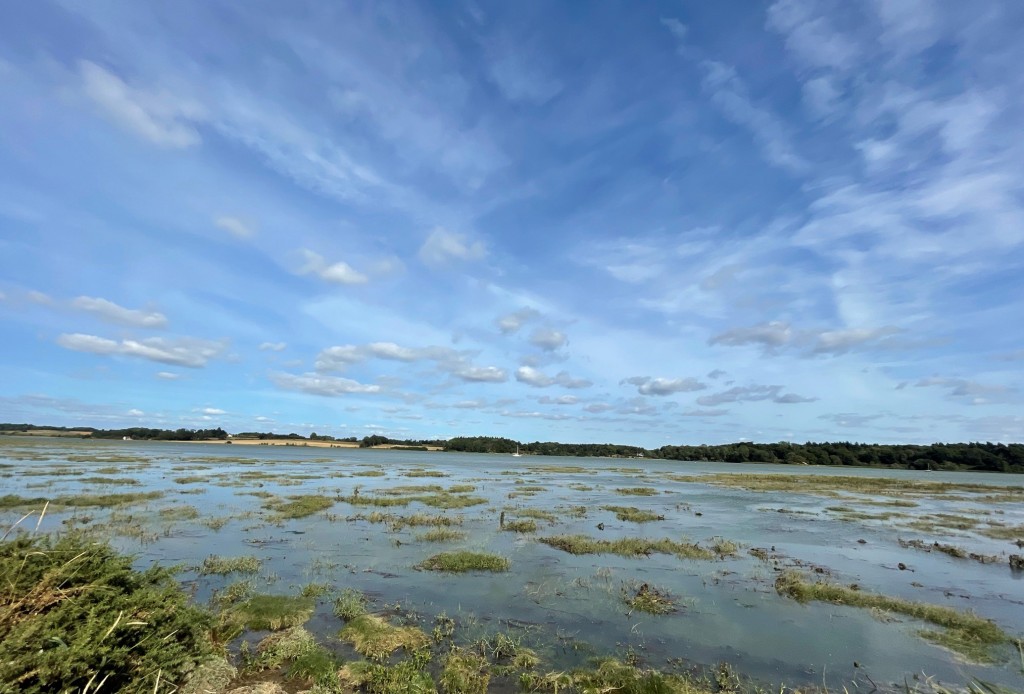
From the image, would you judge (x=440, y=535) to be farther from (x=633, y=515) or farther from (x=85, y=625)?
(x=85, y=625)

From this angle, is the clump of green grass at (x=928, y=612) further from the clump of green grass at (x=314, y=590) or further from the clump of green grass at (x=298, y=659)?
the clump of green grass at (x=314, y=590)

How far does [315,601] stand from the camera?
13.9 metres

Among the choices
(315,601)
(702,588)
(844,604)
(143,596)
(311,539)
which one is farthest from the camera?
(311,539)

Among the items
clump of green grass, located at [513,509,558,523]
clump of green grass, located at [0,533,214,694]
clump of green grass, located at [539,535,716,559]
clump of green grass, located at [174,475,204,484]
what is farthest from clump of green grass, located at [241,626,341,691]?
clump of green grass, located at [174,475,204,484]

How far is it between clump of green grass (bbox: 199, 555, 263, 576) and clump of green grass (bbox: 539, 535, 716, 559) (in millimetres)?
11770

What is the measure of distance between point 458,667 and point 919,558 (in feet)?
75.6

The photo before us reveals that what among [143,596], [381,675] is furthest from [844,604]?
[143,596]

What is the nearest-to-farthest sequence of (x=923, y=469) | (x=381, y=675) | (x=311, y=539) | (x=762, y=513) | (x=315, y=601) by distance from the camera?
(x=381, y=675) → (x=315, y=601) → (x=311, y=539) → (x=762, y=513) → (x=923, y=469)

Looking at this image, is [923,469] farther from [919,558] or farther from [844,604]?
[844,604]

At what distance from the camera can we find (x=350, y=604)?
13508 millimetres

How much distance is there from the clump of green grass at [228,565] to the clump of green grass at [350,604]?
4.18m

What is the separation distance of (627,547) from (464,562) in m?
7.68

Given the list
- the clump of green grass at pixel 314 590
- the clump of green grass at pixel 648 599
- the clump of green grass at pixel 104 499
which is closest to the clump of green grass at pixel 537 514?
the clump of green grass at pixel 648 599

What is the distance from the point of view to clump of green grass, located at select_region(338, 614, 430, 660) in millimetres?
10922
